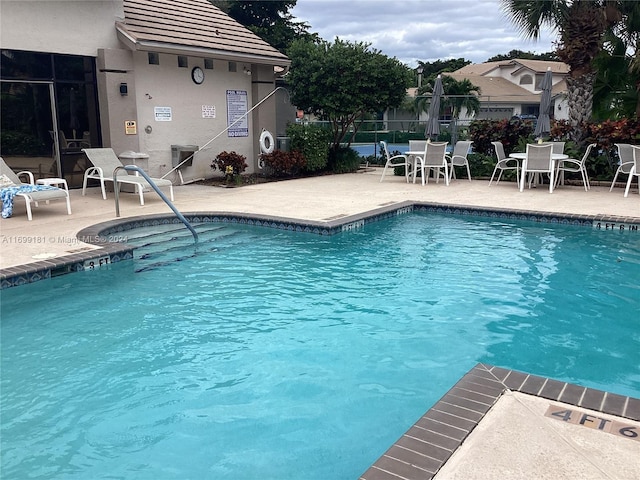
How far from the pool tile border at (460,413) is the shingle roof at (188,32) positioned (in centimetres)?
997

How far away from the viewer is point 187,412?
3564mm

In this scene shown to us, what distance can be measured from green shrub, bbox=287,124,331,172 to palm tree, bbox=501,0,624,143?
5.43 meters

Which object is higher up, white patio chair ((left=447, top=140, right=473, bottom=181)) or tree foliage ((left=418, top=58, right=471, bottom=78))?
tree foliage ((left=418, top=58, right=471, bottom=78))

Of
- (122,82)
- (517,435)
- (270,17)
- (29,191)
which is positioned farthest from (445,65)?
(517,435)

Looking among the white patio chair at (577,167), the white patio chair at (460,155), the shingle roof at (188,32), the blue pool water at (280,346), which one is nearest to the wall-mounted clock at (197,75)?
the shingle roof at (188,32)

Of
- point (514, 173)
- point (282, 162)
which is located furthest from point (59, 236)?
point (514, 173)

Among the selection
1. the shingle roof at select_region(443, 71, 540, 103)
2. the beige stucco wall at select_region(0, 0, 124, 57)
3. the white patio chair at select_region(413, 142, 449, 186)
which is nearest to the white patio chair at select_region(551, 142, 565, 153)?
the white patio chair at select_region(413, 142, 449, 186)

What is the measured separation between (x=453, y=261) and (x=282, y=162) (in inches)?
308

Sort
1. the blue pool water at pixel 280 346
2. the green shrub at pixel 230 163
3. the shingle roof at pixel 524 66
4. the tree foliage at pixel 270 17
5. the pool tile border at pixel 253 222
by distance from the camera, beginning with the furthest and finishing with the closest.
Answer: the shingle roof at pixel 524 66
the tree foliage at pixel 270 17
the green shrub at pixel 230 163
the pool tile border at pixel 253 222
the blue pool water at pixel 280 346

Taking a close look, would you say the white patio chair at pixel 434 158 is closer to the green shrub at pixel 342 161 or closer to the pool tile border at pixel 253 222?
A: the pool tile border at pixel 253 222

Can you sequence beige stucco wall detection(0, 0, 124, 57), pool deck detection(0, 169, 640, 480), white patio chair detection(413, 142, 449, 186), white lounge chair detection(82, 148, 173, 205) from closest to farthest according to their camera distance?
pool deck detection(0, 169, 640, 480)
beige stucco wall detection(0, 0, 124, 57)
white lounge chair detection(82, 148, 173, 205)
white patio chair detection(413, 142, 449, 186)

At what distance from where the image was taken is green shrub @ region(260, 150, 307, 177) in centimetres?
1384

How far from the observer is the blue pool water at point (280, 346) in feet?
10.5

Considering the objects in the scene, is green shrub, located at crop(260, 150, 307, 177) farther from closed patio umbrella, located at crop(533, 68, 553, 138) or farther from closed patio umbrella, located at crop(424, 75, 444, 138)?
closed patio umbrella, located at crop(533, 68, 553, 138)
